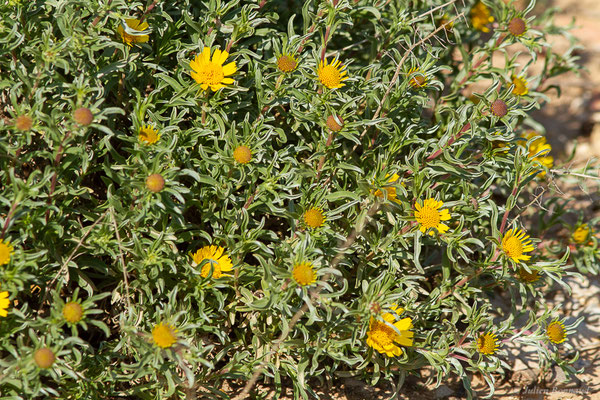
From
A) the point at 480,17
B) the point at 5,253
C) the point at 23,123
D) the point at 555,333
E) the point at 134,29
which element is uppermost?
the point at 134,29

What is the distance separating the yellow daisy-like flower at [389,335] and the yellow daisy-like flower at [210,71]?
Result: 4.24 feet

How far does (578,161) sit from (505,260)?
2597 mm

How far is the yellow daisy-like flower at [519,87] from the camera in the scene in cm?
367

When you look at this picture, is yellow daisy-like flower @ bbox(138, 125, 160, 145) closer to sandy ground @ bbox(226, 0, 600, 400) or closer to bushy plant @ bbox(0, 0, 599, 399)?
bushy plant @ bbox(0, 0, 599, 399)

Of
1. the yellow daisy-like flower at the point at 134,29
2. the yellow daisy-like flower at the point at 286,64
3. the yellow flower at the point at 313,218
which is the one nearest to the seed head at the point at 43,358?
the yellow flower at the point at 313,218

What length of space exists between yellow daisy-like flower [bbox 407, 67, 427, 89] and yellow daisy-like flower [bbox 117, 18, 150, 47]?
4.29ft

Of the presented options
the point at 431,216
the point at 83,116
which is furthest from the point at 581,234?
the point at 83,116

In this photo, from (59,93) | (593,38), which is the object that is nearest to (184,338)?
(59,93)

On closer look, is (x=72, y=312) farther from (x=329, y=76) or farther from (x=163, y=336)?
(x=329, y=76)

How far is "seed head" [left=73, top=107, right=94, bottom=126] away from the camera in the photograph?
8.20 ft

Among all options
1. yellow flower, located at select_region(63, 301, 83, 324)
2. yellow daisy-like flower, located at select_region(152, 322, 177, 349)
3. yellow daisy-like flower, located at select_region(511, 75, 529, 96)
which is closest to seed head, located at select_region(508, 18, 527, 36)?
yellow daisy-like flower, located at select_region(511, 75, 529, 96)

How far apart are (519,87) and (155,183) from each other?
227 centimetres

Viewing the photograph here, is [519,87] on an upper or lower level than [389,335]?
upper

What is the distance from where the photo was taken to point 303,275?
8.76ft
